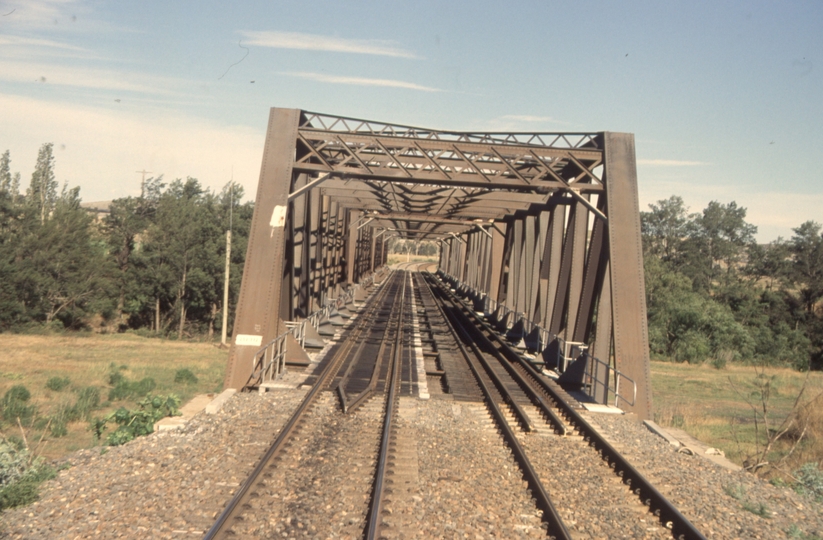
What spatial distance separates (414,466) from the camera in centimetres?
781

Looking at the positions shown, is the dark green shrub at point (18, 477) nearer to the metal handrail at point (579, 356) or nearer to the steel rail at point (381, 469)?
the steel rail at point (381, 469)

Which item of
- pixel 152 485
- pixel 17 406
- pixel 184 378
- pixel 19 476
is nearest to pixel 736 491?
pixel 152 485

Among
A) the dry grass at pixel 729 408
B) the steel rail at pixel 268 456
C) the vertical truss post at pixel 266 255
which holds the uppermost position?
Result: the vertical truss post at pixel 266 255

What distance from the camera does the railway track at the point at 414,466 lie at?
6109 mm

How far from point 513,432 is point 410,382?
13.2 feet

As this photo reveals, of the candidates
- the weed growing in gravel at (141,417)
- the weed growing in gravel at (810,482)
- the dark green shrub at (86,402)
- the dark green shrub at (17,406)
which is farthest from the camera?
the dark green shrub at (86,402)

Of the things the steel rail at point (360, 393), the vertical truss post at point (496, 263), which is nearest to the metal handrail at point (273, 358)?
the steel rail at point (360, 393)

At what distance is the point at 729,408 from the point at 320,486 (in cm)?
2026

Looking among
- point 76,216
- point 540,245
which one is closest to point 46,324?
point 76,216

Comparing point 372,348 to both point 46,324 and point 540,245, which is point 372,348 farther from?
point 46,324

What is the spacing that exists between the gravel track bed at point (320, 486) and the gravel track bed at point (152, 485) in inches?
15.2

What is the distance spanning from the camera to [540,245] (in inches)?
883

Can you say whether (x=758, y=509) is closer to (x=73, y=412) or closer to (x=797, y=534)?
(x=797, y=534)

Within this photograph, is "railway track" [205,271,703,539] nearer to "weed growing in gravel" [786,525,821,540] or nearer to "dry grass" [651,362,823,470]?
"weed growing in gravel" [786,525,821,540]
